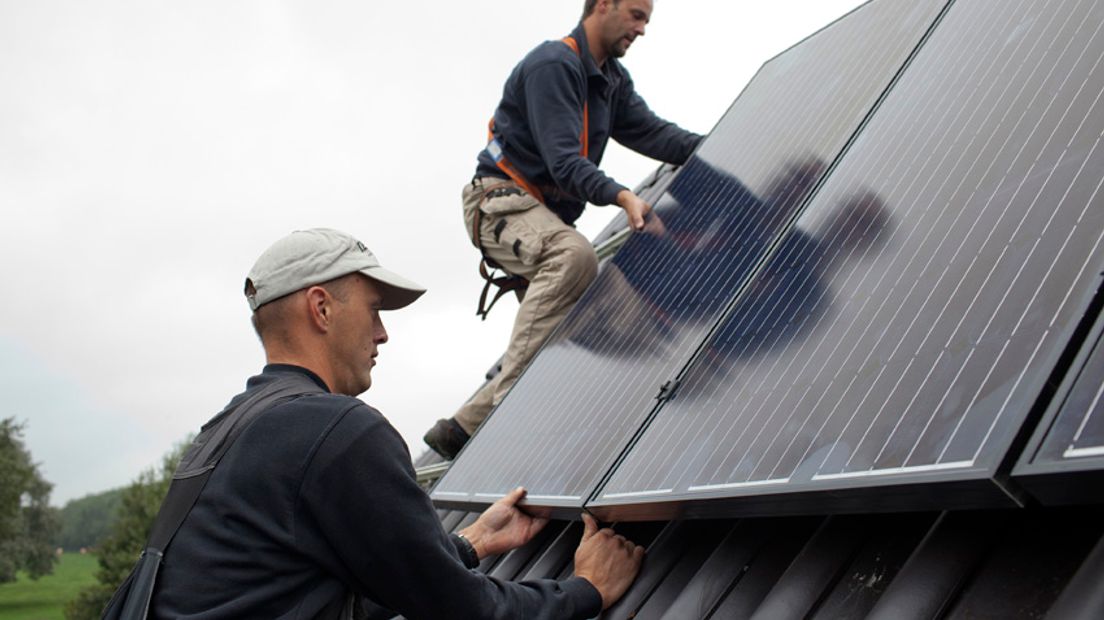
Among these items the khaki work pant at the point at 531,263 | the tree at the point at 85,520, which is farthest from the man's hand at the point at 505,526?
the tree at the point at 85,520

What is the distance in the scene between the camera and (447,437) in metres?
6.83

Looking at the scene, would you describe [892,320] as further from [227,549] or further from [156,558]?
[156,558]

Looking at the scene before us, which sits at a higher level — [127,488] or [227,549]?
[227,549]

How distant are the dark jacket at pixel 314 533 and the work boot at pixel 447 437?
374cm

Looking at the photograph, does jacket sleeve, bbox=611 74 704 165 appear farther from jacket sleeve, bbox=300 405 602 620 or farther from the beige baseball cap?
jacket sleeve, bbox=300 405 602 620

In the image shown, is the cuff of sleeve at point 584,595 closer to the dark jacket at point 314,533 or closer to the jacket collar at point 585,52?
the dark jacket at point 314,533

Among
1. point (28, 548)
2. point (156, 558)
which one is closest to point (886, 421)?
point (156, 558)

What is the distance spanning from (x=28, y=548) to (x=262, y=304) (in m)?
100

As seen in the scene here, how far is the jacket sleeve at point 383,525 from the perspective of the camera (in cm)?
293

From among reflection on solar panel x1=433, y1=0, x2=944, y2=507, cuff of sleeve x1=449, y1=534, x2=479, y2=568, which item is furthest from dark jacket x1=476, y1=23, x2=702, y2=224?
cuff of sleeve x1=449, y1=534, x2=479, y2=568

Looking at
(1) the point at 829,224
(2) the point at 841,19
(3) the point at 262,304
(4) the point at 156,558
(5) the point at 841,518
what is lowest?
(4) the point at 156,558

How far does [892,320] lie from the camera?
2.88 meters

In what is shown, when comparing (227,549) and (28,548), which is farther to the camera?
(28,548)

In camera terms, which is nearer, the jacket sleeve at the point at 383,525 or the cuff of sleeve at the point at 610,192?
the jacket sleeve at the point at 383,525
